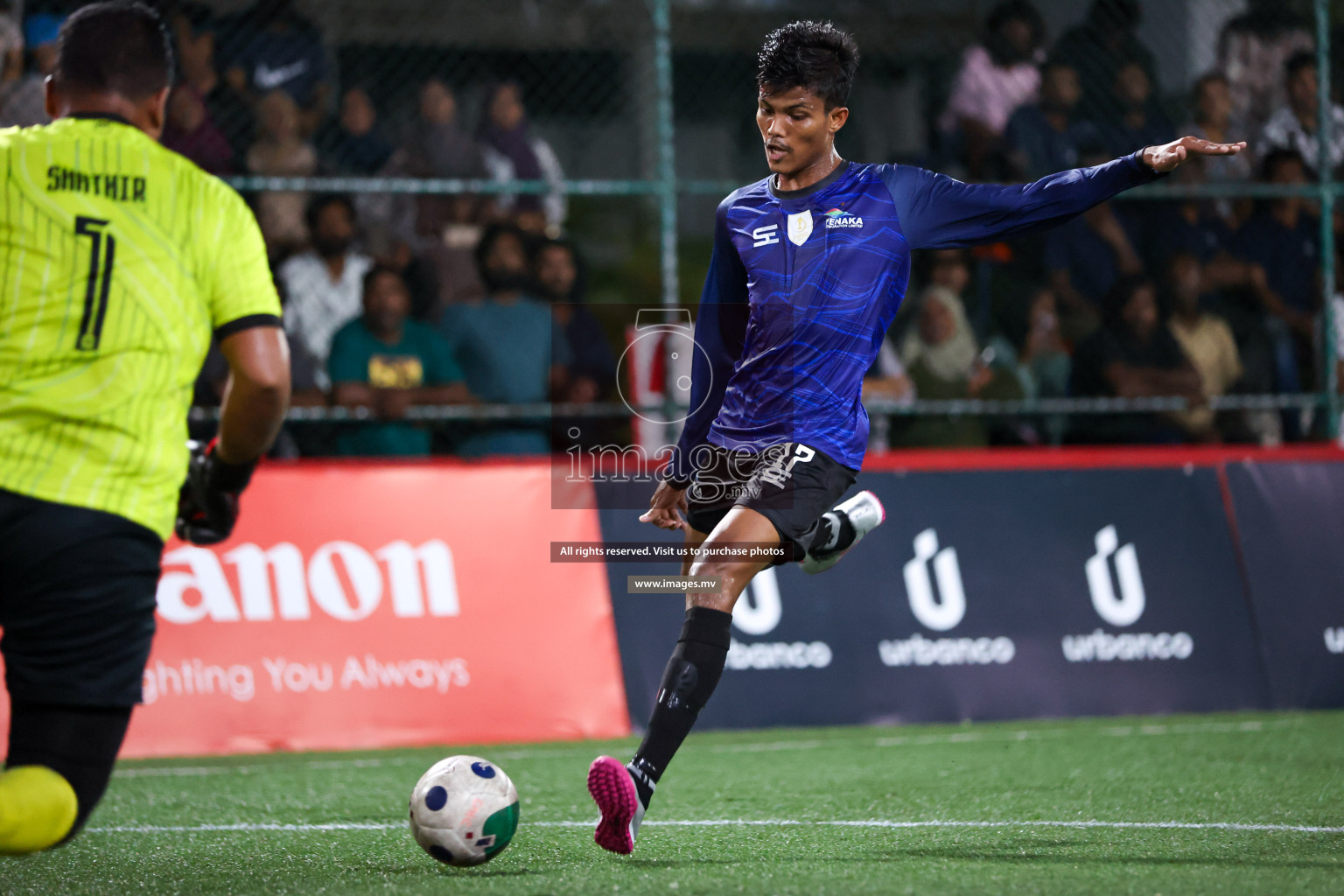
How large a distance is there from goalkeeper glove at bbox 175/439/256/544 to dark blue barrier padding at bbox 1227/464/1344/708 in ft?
20.7

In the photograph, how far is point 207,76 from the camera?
930 centimetres

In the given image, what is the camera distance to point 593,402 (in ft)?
28.8

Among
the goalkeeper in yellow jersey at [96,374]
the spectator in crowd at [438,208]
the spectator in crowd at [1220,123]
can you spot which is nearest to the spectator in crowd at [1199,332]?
the spectator in crowd at [1220,123]

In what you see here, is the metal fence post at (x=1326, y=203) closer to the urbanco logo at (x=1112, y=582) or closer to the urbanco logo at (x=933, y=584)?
the urbanco logo at (x=1112, y=582)

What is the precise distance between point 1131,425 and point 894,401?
5.44 ft

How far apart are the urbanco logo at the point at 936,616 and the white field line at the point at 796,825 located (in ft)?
10.1

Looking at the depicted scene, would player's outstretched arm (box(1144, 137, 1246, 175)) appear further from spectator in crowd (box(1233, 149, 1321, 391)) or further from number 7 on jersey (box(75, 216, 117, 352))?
spectator in crowd (box(1233, 149, 1321, 391))

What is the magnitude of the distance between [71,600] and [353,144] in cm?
728

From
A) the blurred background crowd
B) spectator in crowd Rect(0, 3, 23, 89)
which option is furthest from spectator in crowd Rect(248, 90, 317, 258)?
spectator in crowd Rect(0, 3, 23, 89)

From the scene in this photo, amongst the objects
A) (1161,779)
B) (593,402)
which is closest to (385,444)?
(593,402)

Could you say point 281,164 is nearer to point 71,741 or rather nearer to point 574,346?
point 574,346

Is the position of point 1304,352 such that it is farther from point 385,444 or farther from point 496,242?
point 385,444

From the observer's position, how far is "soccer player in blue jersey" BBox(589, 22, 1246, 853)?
448 centimetres

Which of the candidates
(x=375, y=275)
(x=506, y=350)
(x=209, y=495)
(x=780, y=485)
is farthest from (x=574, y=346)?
(x=209, y=495)
